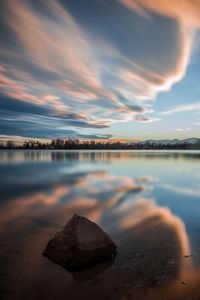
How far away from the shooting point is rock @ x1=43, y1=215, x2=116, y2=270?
4027 mm

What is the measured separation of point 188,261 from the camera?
437 centimetres

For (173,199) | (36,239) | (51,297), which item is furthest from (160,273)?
(173,199)

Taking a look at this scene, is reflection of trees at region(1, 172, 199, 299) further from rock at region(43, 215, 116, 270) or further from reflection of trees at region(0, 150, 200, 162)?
reflection of trees at region(0, 150, 200, 162)

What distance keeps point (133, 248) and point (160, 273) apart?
1057 mm

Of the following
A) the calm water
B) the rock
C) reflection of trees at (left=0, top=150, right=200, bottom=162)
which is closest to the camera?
the calm water

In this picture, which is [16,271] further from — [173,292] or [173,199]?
[173,199]

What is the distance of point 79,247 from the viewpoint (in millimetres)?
4062

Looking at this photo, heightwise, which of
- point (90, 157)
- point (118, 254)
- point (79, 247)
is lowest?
point (90, 157)

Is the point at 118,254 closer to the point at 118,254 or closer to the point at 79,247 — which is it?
the point at 118,254

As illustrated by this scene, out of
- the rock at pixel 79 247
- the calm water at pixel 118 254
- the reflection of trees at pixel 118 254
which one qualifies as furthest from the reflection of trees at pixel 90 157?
the rock at pixel 79 247

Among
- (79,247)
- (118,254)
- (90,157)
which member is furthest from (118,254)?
(90,157)

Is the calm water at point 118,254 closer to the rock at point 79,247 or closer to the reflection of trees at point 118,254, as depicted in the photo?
the reflection of trees at point 118,254

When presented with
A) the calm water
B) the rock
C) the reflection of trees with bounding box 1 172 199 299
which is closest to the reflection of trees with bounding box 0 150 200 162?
the calm water

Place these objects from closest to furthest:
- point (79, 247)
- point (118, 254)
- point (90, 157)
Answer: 1. point (79, 247)
2. point (118, 254)
3. point (90, 157)
